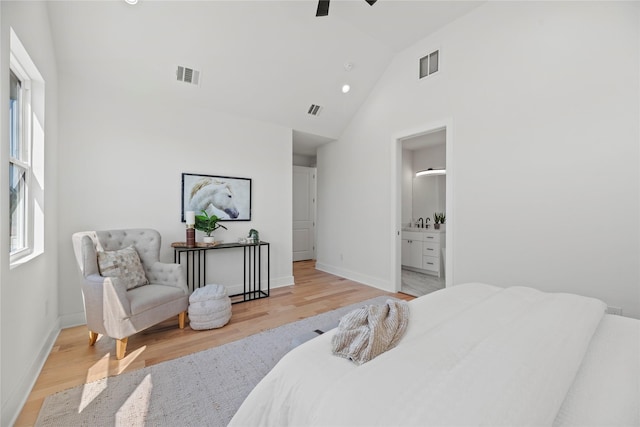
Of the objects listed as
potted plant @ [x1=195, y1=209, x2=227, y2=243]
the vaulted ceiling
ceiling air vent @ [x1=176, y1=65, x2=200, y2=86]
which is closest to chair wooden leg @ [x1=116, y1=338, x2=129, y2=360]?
potted plant @ [x1=195, y1=209, x2=227, y2=243]

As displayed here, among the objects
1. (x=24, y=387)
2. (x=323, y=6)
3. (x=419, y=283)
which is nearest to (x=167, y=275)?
(x=24, y=387)

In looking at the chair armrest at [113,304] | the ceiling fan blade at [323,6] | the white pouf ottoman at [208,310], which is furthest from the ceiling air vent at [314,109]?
the chair armrest at [113,304]

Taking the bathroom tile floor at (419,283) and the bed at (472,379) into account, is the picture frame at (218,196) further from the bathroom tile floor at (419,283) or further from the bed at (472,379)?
the bed at (472,379)

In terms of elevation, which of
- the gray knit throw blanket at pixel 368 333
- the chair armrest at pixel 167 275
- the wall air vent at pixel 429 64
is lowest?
the chair armrest at pixel 167 275

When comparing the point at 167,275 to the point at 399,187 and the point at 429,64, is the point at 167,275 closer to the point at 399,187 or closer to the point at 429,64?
the point at 399,187

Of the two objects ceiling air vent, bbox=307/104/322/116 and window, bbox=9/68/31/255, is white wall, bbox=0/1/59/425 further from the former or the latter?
ceiling air vent, bbox=307/104/322/116

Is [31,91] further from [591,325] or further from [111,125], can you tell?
[591,325]

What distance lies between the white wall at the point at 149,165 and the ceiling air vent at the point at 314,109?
524 millimetres

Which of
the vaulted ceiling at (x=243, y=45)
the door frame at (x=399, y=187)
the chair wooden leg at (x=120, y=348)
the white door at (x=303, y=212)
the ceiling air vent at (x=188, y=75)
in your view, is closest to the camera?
the chair wooden leg at (x=120, y=348)

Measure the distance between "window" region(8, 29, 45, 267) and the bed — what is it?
2.02 m

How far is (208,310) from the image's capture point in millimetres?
2660

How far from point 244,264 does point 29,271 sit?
209 centimetres

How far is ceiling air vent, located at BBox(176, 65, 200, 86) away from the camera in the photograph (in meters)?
3.04

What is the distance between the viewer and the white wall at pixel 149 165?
2.78 meters
